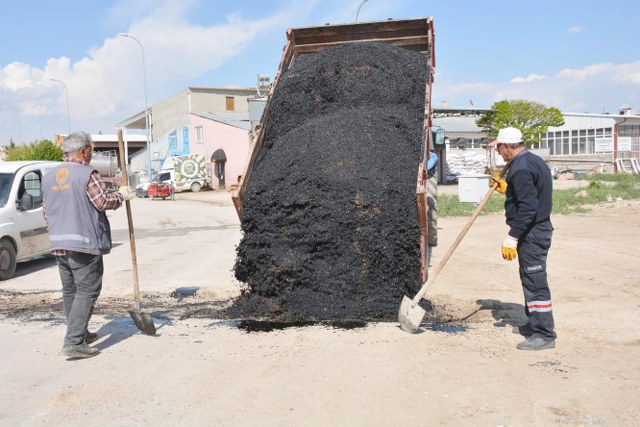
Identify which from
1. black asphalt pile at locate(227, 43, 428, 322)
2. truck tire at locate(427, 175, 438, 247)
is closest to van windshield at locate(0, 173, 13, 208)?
black asphalt pile at locate(227, 43, 428, 322)

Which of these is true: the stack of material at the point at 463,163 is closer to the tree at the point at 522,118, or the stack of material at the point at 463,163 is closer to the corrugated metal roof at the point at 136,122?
the tree at the point at 522,118

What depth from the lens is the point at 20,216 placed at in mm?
9281

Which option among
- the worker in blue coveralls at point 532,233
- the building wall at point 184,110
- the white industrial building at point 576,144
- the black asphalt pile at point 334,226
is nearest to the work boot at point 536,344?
the worker in blue coveralls at point 532,233

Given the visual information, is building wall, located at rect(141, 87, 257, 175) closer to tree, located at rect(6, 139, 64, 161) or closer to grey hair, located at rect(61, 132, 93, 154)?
tree, located at rect(6, 139, 64, 161)

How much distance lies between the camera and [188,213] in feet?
69.2

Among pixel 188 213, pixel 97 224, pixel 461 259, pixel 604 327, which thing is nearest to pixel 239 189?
pixel 97 224

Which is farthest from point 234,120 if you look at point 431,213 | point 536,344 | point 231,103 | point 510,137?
point 536,344

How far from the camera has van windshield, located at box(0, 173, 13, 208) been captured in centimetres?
921

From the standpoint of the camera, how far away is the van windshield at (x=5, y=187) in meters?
9.21

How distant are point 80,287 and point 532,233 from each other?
373 centimetres

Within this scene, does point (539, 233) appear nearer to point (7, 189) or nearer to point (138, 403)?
point (138, 403)

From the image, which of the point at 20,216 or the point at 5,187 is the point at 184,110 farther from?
the point at 20,216

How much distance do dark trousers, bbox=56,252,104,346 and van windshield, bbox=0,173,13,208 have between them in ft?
15.9

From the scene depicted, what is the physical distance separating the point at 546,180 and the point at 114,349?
3845 millimetres
